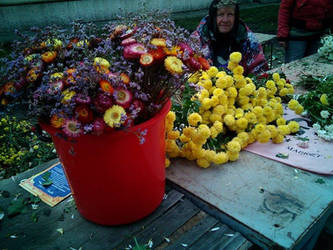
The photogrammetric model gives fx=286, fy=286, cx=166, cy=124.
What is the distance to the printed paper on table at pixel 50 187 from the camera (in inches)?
53.3

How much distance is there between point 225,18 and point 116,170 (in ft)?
7.37

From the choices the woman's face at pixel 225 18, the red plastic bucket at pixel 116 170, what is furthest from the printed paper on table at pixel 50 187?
the woman's face at pixel 225 18

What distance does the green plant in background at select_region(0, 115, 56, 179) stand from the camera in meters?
2.55

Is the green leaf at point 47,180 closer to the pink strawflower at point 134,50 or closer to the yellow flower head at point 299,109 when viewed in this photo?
the pink strawflower at point 134,50

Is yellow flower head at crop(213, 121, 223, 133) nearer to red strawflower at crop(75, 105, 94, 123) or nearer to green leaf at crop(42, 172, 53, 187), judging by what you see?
red strawflower at crop(75, 105, 94, 123)

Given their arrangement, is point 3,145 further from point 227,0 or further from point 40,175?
point 227,0

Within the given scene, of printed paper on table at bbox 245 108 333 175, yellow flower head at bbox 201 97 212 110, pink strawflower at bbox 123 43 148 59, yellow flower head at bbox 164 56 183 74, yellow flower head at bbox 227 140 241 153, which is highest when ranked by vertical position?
pink strawflower at bbox 123 43 148 59

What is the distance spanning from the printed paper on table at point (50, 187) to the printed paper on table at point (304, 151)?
39.5 inches

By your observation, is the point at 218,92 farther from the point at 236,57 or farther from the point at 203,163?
the point at 203,163

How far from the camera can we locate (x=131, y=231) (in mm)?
1161

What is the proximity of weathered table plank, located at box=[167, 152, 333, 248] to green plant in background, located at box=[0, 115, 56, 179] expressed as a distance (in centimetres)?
164

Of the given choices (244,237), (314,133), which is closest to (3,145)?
(244,237)

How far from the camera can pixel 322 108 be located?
1.85 m

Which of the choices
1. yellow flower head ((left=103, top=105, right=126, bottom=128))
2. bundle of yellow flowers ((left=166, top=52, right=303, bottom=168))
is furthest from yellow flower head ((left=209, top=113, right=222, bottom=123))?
yellow flower head ((left=103, top=105, right=126, bottom=128))
